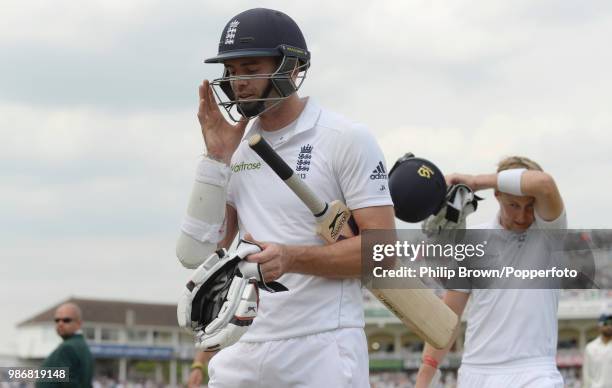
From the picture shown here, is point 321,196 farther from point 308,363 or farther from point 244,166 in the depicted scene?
point 308,363

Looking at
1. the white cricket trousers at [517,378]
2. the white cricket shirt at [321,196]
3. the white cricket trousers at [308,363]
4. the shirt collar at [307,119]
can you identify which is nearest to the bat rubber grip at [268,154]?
the white cricket shirt at [321,196]

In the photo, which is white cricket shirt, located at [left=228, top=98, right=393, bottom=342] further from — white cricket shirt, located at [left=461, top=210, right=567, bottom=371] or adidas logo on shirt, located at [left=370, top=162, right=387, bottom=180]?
white cricket shirt, located at [left=461, top=210, right=567, bottom=371]

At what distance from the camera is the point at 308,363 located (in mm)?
5012

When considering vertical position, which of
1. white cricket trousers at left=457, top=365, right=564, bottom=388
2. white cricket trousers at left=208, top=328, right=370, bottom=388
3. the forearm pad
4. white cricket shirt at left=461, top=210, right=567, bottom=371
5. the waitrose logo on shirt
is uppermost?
the waitrose logo on shirt

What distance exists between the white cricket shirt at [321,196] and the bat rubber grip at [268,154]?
1.64ft

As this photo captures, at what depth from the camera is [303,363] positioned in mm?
5016

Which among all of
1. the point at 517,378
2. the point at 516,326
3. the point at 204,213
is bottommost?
the point at 517,378

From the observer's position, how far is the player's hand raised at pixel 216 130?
5.25 meters

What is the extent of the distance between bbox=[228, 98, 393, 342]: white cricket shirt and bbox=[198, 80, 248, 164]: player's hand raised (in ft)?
0.69

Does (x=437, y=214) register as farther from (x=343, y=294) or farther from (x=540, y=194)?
(x=343, y=294)

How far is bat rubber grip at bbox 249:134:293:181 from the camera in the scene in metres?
4.50

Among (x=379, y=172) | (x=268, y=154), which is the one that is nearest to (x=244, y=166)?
(x=379, y=172)

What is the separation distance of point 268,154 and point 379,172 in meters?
0.70

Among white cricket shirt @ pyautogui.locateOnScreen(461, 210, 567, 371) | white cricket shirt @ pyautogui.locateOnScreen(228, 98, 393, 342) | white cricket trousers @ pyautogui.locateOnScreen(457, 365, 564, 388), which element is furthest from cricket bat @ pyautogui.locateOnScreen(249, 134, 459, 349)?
white cricket shirt @ pyautogui.locateOnScreen(461, 210, 567, 371)
